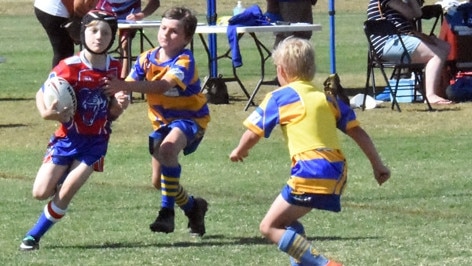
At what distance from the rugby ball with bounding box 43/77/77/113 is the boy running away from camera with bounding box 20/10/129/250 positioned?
6cm

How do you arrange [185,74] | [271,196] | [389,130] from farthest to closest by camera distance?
[389,130] < [271,196] < [185,74]

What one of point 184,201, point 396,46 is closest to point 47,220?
point 184,201

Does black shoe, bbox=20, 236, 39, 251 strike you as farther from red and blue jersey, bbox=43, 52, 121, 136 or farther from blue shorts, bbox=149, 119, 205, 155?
blue shorts, bbox=149, 119, 205, 155

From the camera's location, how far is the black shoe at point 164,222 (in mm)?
7766

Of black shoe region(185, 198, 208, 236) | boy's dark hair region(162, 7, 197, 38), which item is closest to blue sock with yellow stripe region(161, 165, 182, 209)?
black shoe region(185, 198, 208, 236)

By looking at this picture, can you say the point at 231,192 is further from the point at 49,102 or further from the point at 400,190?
the point at 49,102

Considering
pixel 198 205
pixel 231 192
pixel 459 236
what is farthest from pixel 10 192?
pixel 459 236

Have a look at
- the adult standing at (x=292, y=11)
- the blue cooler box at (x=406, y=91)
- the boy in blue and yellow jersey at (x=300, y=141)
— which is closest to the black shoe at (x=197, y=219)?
the boy in blue and yellow jersey at (x=300, y=141)

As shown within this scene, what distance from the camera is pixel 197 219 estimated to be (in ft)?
26.0

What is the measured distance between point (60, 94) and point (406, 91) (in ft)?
27.8

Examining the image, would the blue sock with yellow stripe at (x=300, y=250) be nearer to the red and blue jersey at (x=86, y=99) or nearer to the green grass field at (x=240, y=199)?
the green grass field at (x=240, y=199)

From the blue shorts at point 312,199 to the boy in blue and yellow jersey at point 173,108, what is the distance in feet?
5.43

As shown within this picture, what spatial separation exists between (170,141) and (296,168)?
167 cm

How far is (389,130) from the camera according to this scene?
42.3ft
